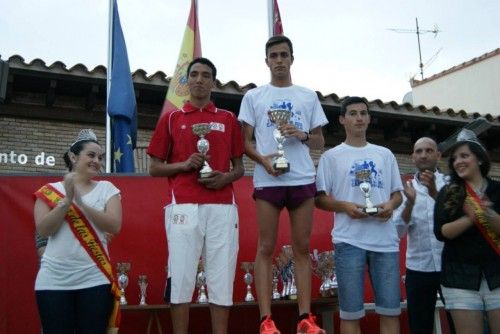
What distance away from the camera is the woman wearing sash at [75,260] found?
12.6 ft

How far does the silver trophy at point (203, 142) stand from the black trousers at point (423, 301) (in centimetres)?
188

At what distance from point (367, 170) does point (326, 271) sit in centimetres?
196

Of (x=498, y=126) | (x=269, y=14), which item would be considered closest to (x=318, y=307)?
(x=269, y=14)

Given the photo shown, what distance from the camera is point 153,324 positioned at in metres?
5.96

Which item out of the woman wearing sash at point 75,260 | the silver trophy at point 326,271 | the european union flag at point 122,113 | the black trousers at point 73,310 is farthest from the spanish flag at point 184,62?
the black trousers at point 73,310

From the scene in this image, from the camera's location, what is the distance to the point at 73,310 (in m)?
3.88

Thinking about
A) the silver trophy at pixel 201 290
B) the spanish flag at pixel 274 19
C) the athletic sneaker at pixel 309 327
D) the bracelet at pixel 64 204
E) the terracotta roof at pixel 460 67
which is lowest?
the athletic sneaker at pixel 309 327

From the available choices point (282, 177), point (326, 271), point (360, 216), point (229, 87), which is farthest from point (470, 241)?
point (229, 87)

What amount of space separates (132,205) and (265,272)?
230 centimetres

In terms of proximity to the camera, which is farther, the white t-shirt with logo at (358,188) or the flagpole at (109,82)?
the flagpole at (109,82)

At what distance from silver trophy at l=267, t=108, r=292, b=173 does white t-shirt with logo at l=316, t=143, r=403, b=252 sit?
1.56 ft

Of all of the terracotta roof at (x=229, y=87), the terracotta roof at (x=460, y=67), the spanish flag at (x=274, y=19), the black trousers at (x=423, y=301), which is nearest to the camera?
the black trousers at (x=423, y=301)

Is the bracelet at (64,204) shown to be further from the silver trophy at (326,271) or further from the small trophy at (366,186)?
the silver trophy at (326,271)

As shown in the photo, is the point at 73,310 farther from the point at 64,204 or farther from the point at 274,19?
the point at 274,19
